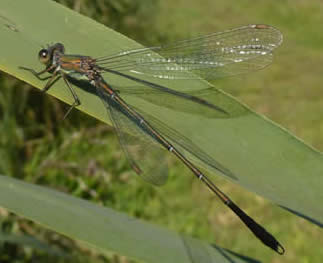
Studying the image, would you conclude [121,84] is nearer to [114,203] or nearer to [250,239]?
[114,203]

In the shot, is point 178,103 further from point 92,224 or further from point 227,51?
point 227,51

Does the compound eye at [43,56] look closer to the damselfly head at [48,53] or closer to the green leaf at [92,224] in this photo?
the damselfly head at [48,53]

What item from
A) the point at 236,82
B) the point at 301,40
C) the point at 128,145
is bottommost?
the point at 128,145

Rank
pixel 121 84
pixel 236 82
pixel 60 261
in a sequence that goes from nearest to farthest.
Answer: pixel 121 84
pixel 60 261
pixel 236 82

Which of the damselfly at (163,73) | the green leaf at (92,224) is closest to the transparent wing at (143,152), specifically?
the damselfly at (163,73)

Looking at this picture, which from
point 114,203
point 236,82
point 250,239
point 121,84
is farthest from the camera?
point 236,82

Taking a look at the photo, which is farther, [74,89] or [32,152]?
[32,152]

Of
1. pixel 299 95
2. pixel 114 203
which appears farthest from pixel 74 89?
pixel 299 95

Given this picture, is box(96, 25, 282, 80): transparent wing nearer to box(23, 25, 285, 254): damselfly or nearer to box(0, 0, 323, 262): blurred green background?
box(23, 25, 285, 254): damselfly
